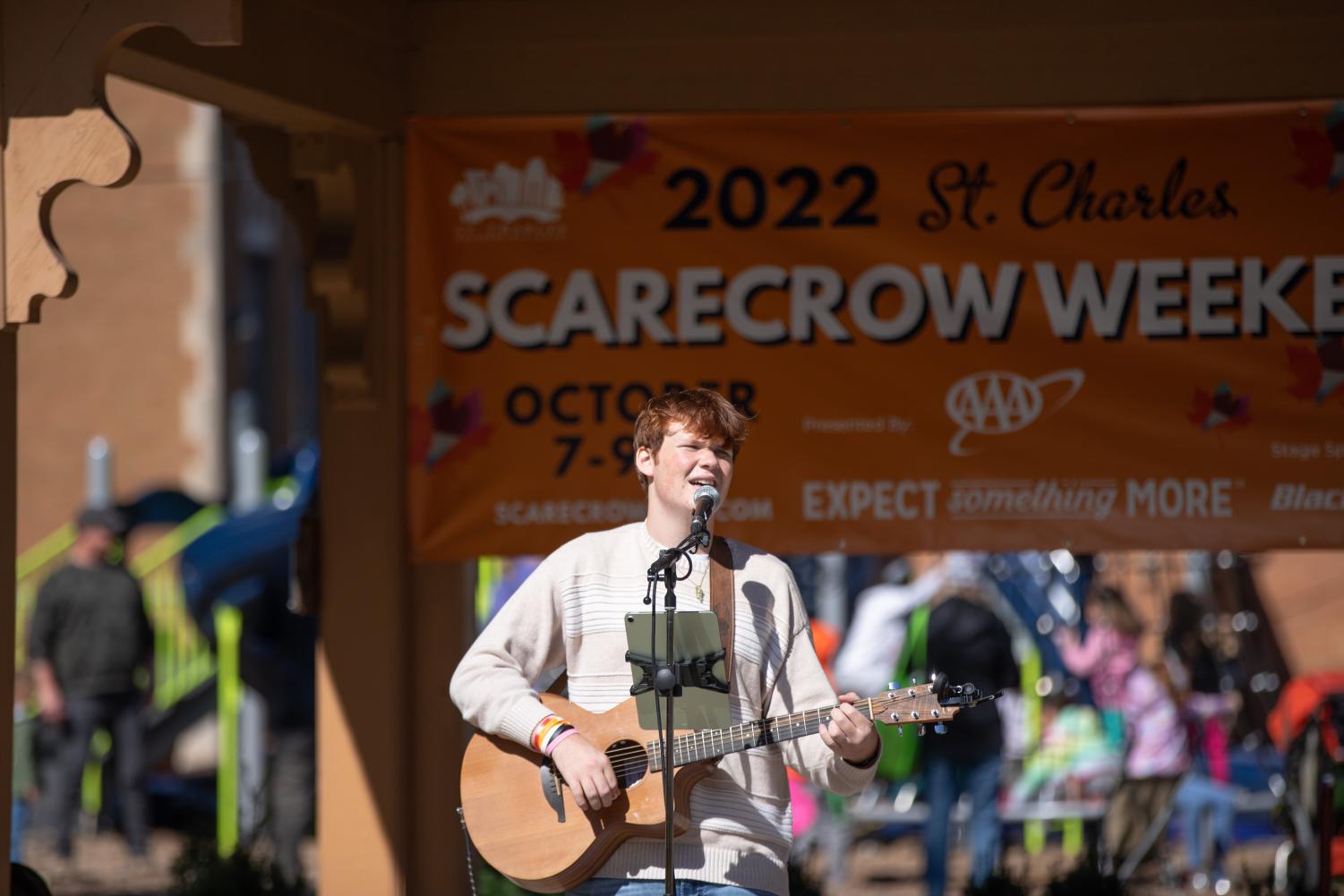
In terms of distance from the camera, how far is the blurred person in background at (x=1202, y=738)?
28.9ft

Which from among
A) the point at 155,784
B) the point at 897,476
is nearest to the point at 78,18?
the point at 897,476

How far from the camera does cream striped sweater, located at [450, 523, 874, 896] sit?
11.9 ft

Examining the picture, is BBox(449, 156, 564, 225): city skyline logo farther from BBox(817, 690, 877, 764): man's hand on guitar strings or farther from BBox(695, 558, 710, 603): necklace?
BBox(817, 690, 877, 764): man's hand on guitar strings

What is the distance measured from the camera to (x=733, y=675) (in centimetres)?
365

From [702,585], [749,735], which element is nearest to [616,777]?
[749,735]

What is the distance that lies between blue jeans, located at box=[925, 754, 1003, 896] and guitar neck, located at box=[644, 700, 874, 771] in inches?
177

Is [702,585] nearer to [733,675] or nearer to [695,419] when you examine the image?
[733,675]

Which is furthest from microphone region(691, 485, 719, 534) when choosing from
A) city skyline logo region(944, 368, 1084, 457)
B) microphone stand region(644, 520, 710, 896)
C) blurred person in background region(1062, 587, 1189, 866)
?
blurred person in background region(1062, 587, 1189, 866)

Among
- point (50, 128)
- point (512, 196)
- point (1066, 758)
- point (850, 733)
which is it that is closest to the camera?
point (850, 733)

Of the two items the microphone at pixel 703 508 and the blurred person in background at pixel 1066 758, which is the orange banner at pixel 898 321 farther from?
the blurred person in background at pixel 1066 758

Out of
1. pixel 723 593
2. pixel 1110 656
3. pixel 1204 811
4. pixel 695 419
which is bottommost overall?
pixel 1204 811

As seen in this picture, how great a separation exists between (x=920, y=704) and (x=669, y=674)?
54 cm

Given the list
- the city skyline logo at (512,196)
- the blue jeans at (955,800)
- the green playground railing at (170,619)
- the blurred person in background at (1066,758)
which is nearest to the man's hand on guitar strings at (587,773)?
the city skyline logo at (512,196)

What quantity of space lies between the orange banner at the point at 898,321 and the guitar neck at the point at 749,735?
2.07m
